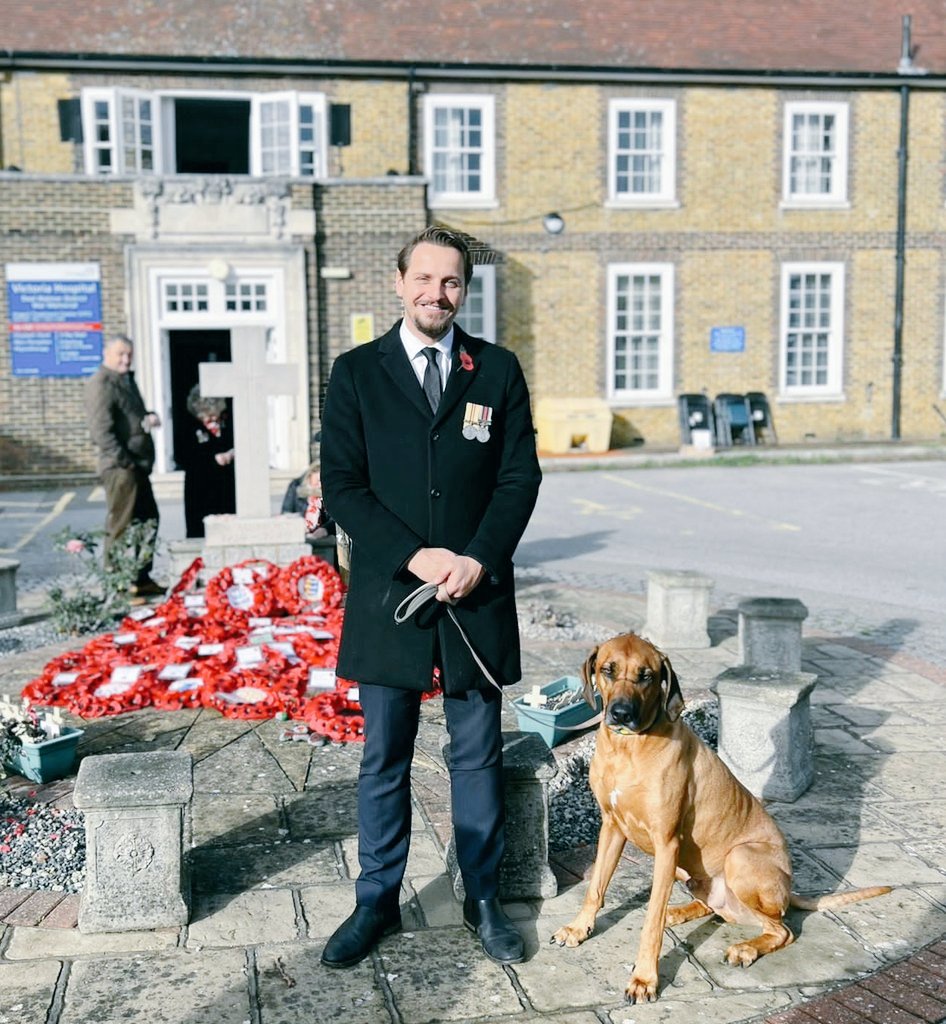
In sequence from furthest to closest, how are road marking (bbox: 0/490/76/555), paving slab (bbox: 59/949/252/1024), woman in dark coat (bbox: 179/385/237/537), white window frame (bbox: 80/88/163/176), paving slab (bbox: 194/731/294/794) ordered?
1. white window frame (bbox: 80/88/163/176)
2. road marking (bbox: 0/490/76/555)
3. woman in dark coat (bbox: 179/385/237/537)
4. paving slab (bbox: 194/731/294/794)
5. paving slab (bbox: 59/949/252/1024)

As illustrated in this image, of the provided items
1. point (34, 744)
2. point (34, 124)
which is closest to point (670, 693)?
point (34, 744)

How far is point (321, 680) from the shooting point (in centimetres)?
675

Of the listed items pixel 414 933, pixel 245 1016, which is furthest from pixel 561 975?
pixel 245 1016

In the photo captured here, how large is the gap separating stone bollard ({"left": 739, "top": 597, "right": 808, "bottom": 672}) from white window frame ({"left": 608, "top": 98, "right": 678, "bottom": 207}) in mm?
16752

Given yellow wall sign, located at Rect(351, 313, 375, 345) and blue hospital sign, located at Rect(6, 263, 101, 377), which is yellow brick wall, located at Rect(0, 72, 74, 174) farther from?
yellow wall sign, located at Rect(351, 313, 375, 345)

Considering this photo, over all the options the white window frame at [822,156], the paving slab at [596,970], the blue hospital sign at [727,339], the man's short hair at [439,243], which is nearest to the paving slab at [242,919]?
the paving slab at [596,970]

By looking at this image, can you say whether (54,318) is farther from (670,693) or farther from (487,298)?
(670,693)

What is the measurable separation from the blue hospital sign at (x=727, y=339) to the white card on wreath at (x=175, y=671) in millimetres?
17785

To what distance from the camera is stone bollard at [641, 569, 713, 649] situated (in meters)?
7.95

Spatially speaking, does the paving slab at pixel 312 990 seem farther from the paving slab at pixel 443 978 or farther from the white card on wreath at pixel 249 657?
the white card on wreath at pixel 249 657

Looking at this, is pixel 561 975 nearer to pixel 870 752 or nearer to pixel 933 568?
pixel 870 752

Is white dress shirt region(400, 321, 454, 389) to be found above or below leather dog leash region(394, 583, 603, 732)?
above

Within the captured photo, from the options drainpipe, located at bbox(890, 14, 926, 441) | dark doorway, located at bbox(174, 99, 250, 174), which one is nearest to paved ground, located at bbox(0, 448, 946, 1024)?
dark doorway, located at bbox(174, 99, 250, 174)

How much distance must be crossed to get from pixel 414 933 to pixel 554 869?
0.71 meters
